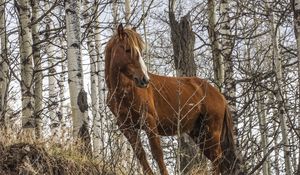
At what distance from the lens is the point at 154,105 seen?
7324mm

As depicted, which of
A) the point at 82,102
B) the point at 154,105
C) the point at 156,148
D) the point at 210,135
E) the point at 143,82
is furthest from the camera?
the point at 210,135

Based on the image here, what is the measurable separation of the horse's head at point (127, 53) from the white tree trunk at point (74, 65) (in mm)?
666

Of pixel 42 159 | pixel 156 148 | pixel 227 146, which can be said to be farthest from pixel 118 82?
pixel 227 146

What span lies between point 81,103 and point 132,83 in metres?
0.87

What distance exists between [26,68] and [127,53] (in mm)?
2426

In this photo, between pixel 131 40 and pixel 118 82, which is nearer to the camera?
pixel 131 40

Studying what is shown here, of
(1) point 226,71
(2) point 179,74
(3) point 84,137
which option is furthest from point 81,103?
(1) point 226,71

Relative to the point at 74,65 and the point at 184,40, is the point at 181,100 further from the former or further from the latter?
the point at 184,40

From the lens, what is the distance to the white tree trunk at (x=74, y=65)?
24.4 ft

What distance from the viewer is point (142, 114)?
249 inches

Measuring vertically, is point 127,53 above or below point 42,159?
above

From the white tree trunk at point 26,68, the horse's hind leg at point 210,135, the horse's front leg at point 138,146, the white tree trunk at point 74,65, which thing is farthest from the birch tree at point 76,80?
the horse's hind leg at point 210,135

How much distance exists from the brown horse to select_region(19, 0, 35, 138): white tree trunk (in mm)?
1909

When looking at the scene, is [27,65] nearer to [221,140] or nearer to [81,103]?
[81,103]
